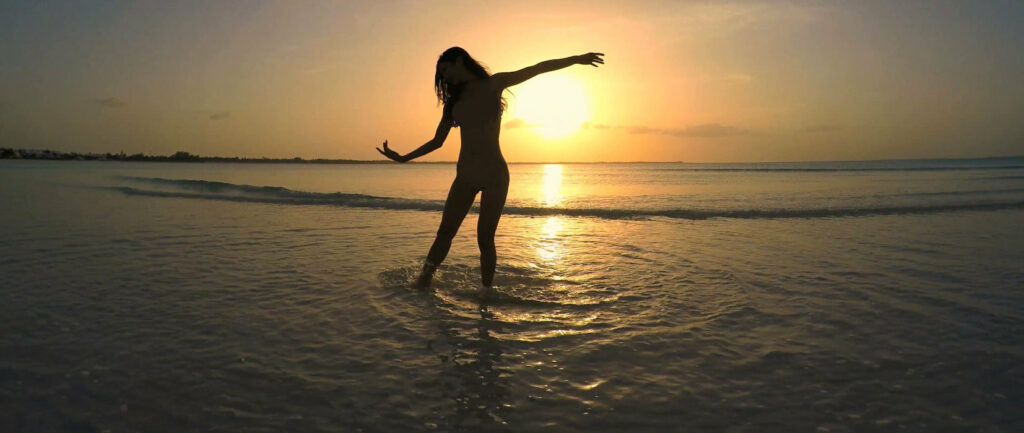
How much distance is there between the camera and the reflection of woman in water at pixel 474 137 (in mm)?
5457

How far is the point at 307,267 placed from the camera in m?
7.26

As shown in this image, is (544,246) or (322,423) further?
(544,246)

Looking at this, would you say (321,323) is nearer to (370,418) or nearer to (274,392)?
(274,392)

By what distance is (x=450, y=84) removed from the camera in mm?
5594

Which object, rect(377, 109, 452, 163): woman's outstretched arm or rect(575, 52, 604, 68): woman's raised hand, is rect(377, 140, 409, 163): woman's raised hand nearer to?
rect(377, 109, 452, 163): woman's outstretched arm

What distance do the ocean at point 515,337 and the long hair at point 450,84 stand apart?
2014mm

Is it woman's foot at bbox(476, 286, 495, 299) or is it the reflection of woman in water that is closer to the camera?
the reflection of woman in water

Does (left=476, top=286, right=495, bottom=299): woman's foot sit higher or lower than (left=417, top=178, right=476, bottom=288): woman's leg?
lower

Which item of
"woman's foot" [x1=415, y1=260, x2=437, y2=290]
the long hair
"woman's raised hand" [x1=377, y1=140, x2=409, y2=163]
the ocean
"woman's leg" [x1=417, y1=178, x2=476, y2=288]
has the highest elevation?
the long hair

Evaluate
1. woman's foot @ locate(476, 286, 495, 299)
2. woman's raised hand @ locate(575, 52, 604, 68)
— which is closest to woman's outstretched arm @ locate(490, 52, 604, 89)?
woman's raised hand @ locate(575, 52, 604, 68)

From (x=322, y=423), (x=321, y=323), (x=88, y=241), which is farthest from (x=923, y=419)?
(x=88, y=241)

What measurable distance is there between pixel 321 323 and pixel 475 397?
203 cm

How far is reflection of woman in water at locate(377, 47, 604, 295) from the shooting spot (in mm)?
5457

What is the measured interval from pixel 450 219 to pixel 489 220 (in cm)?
48
